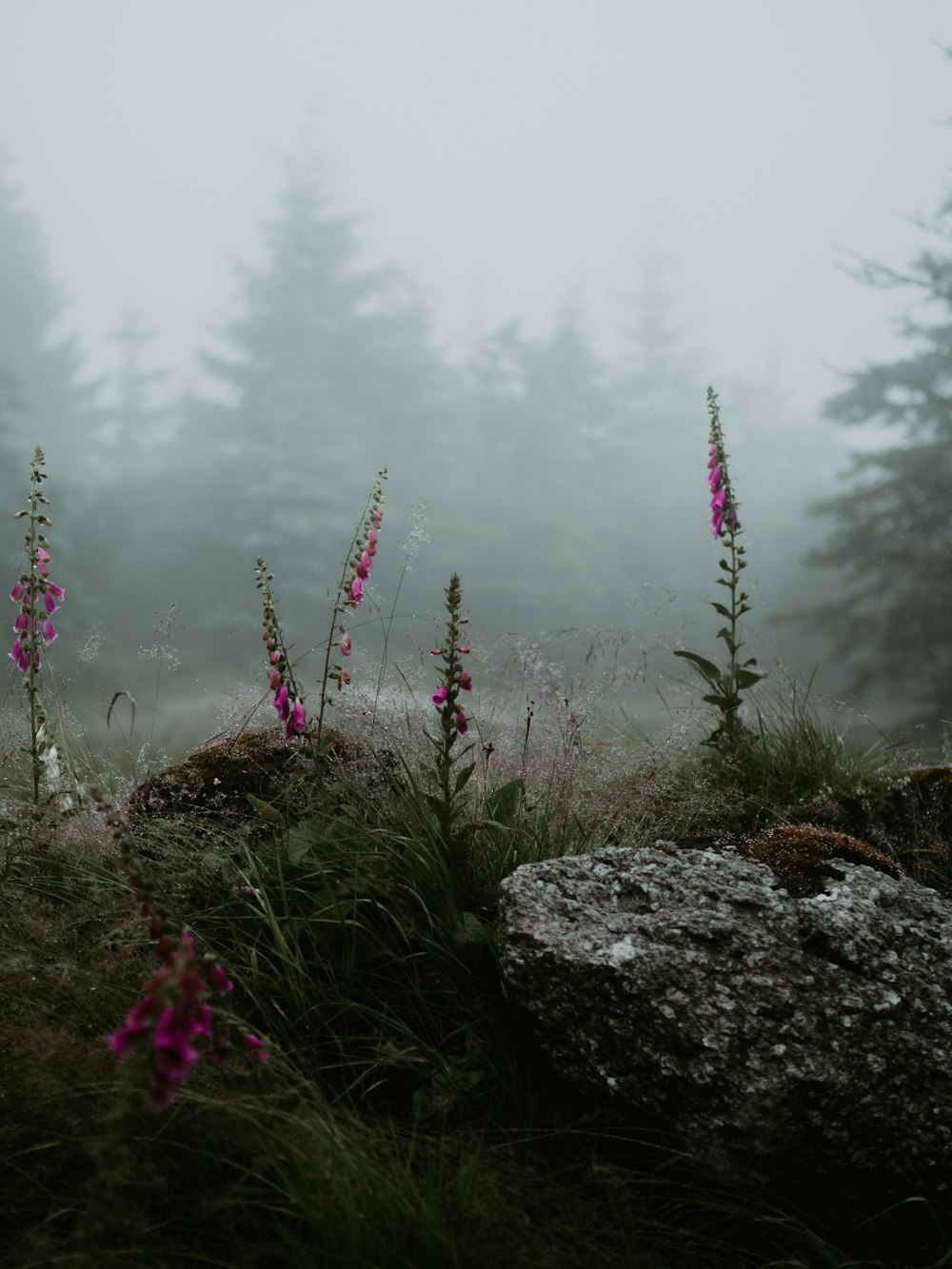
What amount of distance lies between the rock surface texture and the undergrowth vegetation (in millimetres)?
99

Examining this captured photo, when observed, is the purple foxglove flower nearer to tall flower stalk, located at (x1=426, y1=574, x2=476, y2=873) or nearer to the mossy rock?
the mossy rock

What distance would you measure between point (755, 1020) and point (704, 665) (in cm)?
201

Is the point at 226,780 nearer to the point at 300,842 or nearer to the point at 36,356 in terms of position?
the point at 300,842

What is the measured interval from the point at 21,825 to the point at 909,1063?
2593mm

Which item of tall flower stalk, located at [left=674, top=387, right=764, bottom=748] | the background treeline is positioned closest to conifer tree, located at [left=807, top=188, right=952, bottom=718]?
the background treeline

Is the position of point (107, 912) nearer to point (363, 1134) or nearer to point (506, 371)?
point (363, 1134)

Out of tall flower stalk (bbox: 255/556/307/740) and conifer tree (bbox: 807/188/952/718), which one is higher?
conifer tree (bbox: 807/188/952/718)

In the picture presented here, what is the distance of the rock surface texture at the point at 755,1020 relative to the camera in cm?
185

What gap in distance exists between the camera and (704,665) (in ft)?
12.4

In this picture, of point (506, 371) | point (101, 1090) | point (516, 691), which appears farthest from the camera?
point (506, 371)

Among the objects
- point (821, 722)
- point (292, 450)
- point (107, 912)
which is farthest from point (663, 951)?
point (292, 450)

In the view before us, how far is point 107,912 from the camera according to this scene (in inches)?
94.3

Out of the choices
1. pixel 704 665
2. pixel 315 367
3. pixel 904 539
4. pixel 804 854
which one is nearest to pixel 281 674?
pixel 804 854

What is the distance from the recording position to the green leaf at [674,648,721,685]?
372 centimetres
